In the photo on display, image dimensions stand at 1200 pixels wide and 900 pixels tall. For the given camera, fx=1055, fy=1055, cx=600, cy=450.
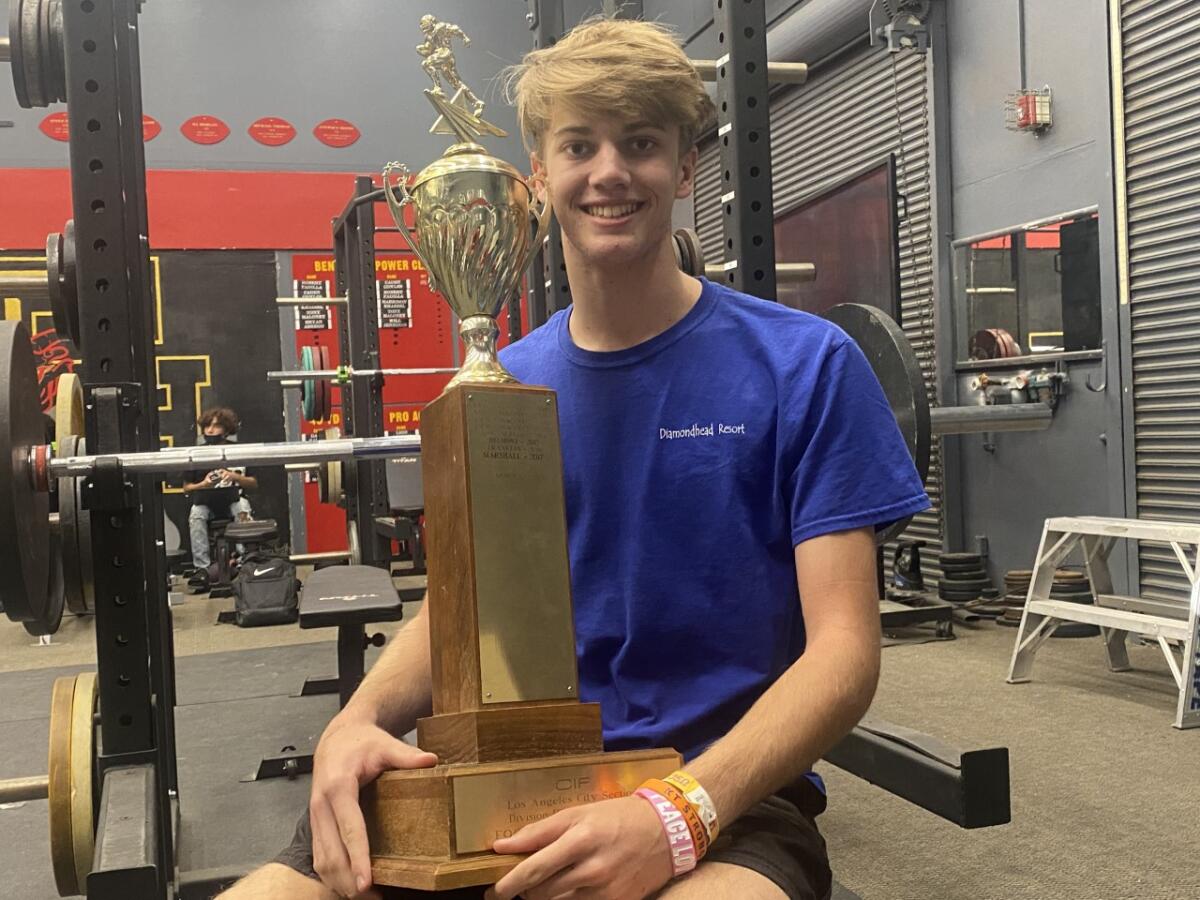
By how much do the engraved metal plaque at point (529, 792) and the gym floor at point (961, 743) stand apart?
4.13ft

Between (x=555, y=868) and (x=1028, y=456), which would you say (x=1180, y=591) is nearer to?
(x=1028, y=456)

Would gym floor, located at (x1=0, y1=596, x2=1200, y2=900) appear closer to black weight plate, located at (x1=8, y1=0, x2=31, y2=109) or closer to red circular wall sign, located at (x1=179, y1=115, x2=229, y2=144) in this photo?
black weight plate, located at (x1=8, y1=0, x2=31, y2=109)

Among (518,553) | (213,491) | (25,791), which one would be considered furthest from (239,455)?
(213,491)

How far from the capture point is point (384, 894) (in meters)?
1.08

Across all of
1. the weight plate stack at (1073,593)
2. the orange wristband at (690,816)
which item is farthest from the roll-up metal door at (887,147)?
the orange wristband at (690,816)

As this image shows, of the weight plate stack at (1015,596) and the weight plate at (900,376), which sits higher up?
the weight plate at (900,376)

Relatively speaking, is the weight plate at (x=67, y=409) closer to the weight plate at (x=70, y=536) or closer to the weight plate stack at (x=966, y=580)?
the weight plate at (x=70, y=536)

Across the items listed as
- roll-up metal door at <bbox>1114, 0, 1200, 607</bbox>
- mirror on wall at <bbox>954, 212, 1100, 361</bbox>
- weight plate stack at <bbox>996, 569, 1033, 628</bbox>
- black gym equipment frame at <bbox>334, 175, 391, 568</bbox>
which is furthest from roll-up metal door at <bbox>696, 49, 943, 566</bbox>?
black gym equipment frame at <bbox>334, 175, 391, 568</bbox>

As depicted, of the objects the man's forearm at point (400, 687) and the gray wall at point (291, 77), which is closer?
the man's forearm at point (400, 687)

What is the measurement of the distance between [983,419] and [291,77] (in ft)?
22.3

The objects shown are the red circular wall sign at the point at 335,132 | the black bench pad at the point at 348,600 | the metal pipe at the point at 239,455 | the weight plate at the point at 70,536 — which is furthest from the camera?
the red circular wall sign at the point at 335,132

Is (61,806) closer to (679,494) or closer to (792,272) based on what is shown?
(679,494)

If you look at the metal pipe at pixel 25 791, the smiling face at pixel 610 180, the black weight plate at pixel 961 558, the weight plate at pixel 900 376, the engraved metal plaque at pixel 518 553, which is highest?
the smiling face at pixel 610 180

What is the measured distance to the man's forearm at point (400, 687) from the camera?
126 cm
